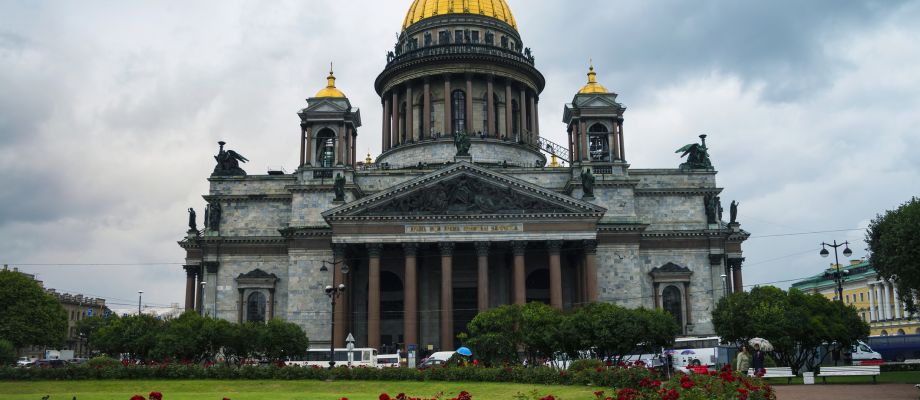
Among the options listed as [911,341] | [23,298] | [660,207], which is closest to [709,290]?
[660,207]

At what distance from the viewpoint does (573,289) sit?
6241 cm

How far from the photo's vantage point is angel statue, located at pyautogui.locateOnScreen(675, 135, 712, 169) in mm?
66250

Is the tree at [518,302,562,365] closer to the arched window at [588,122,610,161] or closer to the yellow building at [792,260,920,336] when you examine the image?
the arched window at [588,122,610,161]

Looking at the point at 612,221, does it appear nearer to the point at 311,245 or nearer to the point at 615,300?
the point at 615,300

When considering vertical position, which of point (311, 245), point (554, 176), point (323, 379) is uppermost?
point (554, 176)

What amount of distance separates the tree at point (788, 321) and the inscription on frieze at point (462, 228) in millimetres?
15134

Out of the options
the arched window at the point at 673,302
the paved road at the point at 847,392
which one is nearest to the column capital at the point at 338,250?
the arched window at the point at 673,302

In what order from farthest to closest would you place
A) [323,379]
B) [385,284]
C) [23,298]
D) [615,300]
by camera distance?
[23,298] → [385,284] → [615,300] → [323,379]

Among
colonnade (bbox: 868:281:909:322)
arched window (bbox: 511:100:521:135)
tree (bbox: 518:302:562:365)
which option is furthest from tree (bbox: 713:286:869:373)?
colonnade (bbox: 868:281:909:322)

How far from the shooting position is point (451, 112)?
243 ft

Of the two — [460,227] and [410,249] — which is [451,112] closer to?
[460,227]

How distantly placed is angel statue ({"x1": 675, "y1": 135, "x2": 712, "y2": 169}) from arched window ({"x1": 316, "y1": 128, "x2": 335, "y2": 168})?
27.7m

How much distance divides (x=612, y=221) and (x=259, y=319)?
27326mm

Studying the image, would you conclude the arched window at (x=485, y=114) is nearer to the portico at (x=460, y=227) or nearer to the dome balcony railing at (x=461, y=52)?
the dome balcony railing at (x=461, y=52)
